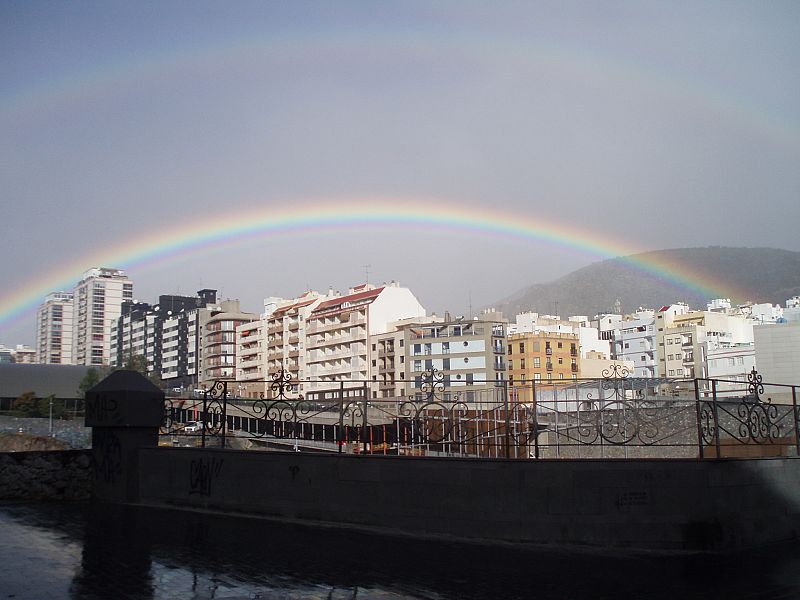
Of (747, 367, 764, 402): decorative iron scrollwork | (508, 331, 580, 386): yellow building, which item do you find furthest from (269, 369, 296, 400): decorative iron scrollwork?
(508, 331, 580, 386): yellow building

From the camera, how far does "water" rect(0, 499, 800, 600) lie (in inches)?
290

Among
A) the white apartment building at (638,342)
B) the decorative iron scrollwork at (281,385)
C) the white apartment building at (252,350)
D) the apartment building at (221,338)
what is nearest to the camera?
the decorative iron scrollwork at (281,385)

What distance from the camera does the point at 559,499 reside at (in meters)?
9.67

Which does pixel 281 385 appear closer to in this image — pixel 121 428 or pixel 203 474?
pixel 203 474

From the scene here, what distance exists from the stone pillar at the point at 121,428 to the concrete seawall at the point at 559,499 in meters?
3.06

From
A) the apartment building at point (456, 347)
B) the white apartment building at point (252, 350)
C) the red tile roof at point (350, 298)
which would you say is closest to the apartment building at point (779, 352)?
the apartment building at point (456, 347)

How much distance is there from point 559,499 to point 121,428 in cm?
753

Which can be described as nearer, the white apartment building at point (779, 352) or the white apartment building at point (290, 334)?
the white apartment building at point (779, 352)

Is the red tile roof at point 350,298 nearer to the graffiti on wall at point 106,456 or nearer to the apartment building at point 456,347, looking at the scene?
the apartment building at point 456,347

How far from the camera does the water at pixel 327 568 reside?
290 inches

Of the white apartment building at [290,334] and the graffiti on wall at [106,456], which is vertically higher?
the white apartment building at [290,334]

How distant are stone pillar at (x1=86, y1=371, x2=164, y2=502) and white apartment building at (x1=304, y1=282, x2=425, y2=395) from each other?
100459 mm

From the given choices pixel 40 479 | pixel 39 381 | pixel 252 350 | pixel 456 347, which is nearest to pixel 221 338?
pixel 252 350

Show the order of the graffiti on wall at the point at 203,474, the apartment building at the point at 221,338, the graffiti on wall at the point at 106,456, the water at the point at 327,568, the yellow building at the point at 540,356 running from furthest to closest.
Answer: the apartment building at the point at 221,338 < the yellow building at the point at 540,356 < the graffiti on wall at the point at 106,456 < the graffiti on wall at the point at 203,474 < the water at the point at 327,568
